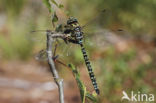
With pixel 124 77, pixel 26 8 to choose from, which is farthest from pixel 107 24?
pixel 124 77

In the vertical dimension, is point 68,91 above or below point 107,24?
below

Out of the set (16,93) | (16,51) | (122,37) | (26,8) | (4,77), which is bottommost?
(16,93)

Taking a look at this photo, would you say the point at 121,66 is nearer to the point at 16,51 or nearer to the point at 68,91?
the point at 68,91

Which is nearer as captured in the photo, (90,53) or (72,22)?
(72,22)

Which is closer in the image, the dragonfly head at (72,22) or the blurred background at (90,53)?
the dragonfly head at (72,22)

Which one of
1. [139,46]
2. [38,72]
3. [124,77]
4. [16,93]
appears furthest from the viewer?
[139,46]

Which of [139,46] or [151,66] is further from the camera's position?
[139,46]

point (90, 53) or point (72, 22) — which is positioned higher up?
point (90, 53)

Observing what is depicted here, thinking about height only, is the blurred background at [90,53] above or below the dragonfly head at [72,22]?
above
